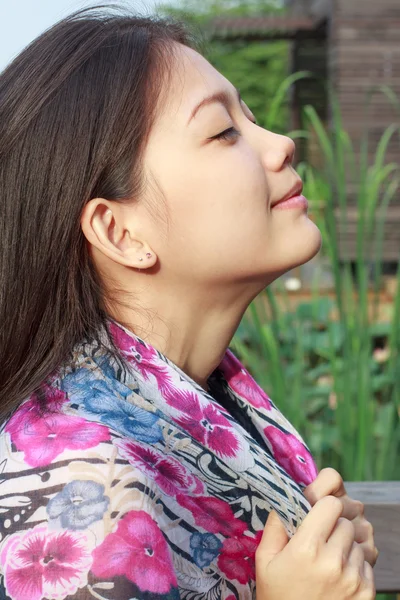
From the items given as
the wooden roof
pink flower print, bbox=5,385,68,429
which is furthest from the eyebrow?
the wooden roof

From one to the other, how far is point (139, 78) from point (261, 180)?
22 centimetres

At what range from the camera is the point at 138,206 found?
4.03 feet

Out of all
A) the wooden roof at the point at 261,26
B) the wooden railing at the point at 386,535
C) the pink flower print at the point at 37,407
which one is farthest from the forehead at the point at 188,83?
the wooden roof at the point at 261,26

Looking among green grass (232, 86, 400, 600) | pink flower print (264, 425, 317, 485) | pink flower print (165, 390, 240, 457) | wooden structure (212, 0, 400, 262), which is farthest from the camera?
wooden structure (212, 0, 400, 262)

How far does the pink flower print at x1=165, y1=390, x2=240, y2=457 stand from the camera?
1.12 meters

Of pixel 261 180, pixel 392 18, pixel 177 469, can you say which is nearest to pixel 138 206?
pixel 261 180

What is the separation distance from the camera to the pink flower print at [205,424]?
1.12 meters

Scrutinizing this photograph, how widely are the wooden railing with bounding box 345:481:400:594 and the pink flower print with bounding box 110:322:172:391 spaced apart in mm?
556

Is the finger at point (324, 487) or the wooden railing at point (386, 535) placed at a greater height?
the finger at point (324, 487)

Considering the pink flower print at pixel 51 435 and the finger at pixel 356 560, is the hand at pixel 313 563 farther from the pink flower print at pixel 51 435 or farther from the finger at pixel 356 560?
the pink flower print at pixel 51 435

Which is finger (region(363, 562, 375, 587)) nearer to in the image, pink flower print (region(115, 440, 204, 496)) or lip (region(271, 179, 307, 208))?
pink flower print (region(115, 440, 204, 496))

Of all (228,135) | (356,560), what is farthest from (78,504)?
(228,135)

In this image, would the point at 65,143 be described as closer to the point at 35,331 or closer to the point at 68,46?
the point at 68,46

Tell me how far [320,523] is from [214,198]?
444mm
